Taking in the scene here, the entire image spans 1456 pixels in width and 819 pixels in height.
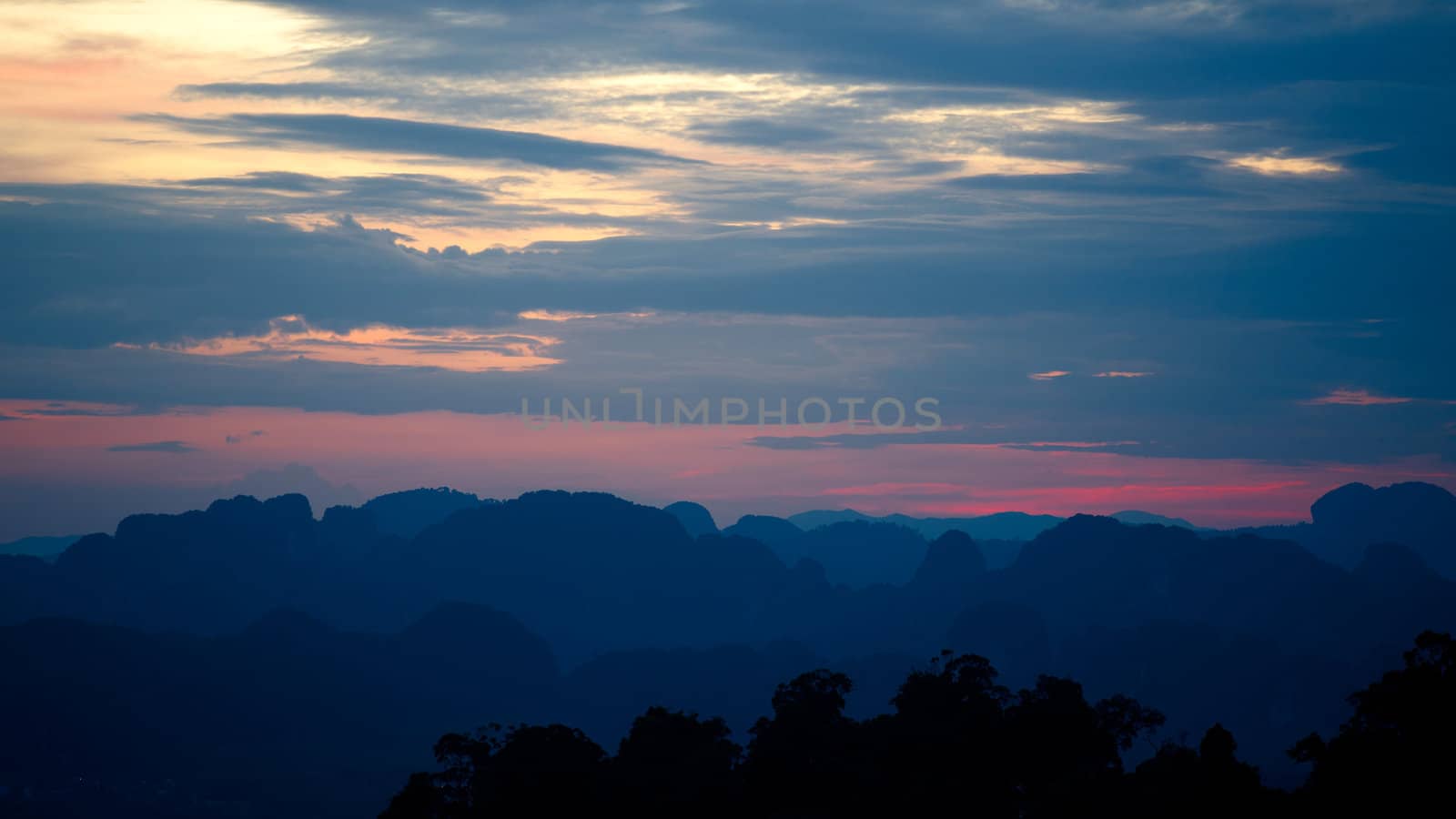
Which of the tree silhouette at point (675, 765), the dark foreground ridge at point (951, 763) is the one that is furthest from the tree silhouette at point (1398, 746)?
the tree silhouette at point (675, 765)

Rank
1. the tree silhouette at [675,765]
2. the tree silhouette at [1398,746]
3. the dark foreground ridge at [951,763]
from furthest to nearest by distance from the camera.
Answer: the tree silhouette at [675,765] < the dark foreground ridge at [951,763] < the tree silhouette at [1398,746]

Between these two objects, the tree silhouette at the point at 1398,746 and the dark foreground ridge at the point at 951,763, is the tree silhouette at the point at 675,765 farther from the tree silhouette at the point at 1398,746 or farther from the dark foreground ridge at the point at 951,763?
the tree silhouette at the point at 1398,746

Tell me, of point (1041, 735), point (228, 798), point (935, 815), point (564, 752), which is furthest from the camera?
point (228, 798)

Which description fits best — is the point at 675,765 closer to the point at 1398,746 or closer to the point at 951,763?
the point at 951,763

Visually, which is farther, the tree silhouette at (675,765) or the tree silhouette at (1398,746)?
the tree silhouette at (675,765)

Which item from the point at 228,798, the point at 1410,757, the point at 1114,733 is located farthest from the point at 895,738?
the point at 228,798

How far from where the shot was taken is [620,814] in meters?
67.9

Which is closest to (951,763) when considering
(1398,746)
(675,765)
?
(675,765)

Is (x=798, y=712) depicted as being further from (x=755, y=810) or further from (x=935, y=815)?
(x=935, y=815)

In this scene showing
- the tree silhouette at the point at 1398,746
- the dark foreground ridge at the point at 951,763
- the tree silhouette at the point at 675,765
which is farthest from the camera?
the tree silhouette at the point at 675,765

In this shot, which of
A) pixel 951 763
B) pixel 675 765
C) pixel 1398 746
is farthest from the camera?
pixel 675 765

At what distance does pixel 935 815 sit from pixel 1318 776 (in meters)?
18.4

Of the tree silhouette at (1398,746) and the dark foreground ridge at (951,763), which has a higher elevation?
the tree silhouette at (1398,746)

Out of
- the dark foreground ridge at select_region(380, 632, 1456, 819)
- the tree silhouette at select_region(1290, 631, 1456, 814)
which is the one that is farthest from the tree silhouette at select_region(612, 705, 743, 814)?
the tree silhouette at select_region(1290, 631, 1456, 814)
